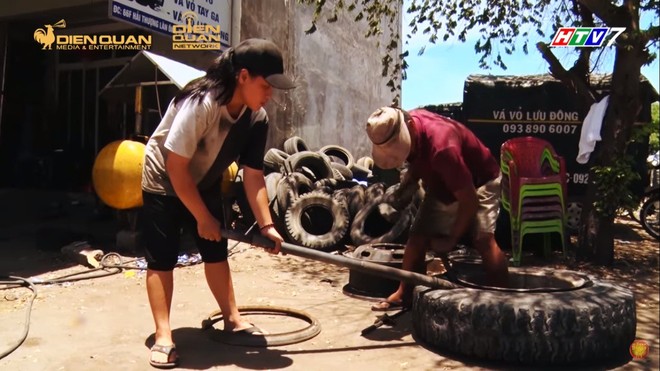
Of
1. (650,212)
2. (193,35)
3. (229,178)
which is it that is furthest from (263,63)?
(650,212)

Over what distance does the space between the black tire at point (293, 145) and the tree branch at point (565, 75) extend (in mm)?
4723

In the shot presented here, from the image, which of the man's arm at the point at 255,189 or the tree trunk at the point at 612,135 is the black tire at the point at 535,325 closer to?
the man's arm at the point at 255,189

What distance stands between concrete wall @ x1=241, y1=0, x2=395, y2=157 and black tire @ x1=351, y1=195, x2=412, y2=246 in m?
2.24

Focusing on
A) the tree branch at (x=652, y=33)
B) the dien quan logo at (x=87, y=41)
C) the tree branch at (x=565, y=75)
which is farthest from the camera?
the dien quan logo at (x=87, y=41)

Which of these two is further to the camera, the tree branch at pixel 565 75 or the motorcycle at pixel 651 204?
the motorcycle at pixel 651 204

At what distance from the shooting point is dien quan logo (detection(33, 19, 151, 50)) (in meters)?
8.88

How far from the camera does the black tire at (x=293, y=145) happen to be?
10.0 metres

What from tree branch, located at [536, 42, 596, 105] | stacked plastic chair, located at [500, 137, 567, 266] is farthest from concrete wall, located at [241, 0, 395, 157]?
tree branch, located at [536, 42, 596, 105]

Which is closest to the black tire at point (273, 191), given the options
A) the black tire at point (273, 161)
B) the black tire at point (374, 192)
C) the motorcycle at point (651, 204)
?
the black tire at point (273, 161)

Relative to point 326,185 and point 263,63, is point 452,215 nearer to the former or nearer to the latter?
point 263,63

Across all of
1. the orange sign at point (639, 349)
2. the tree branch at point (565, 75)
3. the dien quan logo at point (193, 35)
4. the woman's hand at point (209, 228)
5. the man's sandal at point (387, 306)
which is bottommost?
the man's sandal at point (387, 306)

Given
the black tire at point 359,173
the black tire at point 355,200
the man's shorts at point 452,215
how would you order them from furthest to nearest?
the black tire at point 359,173 → the black tire at point 355,200 → the man's shorts at point 452,215

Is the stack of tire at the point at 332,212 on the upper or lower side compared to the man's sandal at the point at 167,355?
upper

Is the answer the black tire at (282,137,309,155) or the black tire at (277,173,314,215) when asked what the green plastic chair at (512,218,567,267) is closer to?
the black tire at (277,173,314,215)
